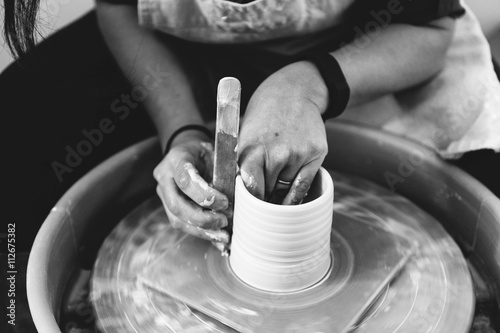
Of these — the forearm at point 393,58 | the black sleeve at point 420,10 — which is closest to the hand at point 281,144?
Result: the forearm at point 393,58

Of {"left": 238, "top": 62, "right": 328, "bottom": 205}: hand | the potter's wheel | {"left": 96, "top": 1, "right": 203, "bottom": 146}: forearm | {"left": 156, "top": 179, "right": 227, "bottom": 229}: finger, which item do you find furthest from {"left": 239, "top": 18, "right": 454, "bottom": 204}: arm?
{"left": 96, "top": 1, "right": 203, "bottom": 146}: forearm

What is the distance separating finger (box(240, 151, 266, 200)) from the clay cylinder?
0.05ft

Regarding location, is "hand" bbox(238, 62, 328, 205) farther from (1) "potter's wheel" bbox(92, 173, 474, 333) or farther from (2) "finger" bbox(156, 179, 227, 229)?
(1) "potter's wheel" bbox(92, 173, 474, 333)

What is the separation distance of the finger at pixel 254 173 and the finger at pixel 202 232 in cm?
13

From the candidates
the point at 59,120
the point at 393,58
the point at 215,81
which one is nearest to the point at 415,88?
the point at 393,58

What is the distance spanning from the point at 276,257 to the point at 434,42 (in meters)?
0.72

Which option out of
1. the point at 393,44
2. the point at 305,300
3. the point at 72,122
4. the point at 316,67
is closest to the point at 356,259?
the point at 305,300

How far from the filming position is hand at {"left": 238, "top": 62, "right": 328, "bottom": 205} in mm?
1003

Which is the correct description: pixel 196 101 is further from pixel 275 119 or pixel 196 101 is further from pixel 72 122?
pixel 275 119

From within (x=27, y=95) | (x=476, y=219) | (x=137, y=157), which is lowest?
(x=476, y=219)

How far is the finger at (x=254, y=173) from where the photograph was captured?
0.98 m

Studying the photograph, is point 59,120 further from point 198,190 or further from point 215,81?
point 198,190

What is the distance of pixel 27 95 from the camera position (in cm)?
145

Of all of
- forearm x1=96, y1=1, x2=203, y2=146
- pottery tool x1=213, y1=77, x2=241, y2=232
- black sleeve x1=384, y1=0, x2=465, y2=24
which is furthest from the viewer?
forearm x1=96, y1=1, x2=203, y2=146
